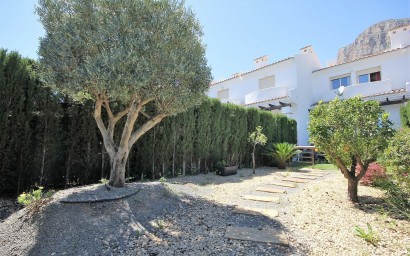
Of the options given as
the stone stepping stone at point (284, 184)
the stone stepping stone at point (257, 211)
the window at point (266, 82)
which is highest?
the window at point (266, 82)

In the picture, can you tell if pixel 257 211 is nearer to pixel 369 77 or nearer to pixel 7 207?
pixel 7 207

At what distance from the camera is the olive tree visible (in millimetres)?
4738

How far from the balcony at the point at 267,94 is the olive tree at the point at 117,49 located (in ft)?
51.7

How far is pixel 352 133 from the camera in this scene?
5.70 m

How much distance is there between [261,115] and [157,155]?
7954 millimetres

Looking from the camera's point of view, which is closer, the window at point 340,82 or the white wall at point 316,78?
the white wall at point 316,78

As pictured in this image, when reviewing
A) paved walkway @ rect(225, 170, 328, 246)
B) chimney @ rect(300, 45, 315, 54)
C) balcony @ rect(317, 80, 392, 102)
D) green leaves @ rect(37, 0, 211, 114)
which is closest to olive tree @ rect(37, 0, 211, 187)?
green leaves @ rect(37, 0, 211, 114)

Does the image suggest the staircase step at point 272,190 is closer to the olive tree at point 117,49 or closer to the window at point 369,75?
the olive tree at point 117,49

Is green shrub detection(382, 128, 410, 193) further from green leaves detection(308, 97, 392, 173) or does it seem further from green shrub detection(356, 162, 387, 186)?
green shrub detection(356, 162, 387, 186)

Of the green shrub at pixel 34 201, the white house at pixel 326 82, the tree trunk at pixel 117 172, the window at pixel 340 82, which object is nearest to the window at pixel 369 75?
the white house at pixel 326 82

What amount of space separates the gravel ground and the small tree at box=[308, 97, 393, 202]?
110 centimetres

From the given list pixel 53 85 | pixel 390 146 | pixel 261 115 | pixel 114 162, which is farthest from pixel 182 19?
pixel 261 115

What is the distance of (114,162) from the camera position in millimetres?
5773

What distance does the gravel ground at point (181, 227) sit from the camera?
3.45 meters
